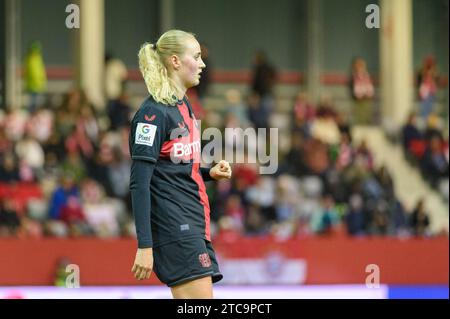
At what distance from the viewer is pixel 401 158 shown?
730 inches

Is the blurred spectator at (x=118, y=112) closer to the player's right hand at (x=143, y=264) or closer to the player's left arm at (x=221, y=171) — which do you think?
the player's left arm at (x=221, y=171)

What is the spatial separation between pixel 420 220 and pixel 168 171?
429 inches

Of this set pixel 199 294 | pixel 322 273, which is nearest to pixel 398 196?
pixel 322 273

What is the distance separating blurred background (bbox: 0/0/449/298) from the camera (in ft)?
48.4

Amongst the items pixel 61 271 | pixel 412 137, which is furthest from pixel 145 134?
pixel 412 137

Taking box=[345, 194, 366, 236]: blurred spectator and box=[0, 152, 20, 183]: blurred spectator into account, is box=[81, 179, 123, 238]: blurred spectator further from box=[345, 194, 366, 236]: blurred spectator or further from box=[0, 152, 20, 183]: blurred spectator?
box=[345, 194, 366, 236]: blurred spectator

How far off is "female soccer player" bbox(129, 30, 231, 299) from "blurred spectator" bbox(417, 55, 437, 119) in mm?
13257

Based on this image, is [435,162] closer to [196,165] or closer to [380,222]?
[380,222]

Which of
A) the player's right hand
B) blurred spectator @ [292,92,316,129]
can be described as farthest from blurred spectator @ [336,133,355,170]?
the player's right hand

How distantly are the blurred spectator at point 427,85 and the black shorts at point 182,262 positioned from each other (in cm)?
1336

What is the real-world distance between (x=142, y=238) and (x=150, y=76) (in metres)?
0.81

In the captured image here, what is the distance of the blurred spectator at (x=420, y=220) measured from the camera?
16141 millimetres

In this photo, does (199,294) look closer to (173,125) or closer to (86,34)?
(173,125)

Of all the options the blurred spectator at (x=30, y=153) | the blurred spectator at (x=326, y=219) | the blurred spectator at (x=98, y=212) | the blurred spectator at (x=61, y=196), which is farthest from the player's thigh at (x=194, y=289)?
the blurred spectator at (x=326, y=219)
